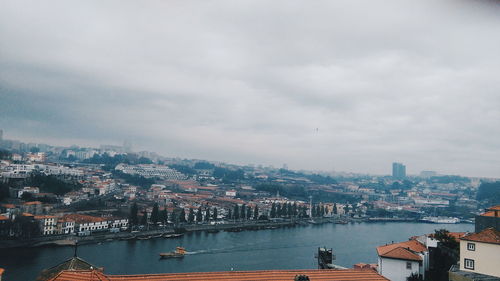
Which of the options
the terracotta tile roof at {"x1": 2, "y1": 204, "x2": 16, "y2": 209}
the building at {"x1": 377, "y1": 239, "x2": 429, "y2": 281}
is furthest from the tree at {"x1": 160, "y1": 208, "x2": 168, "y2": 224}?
the building at {"x1": 377, "y1": 239, "x2": 429, "y2": 281}

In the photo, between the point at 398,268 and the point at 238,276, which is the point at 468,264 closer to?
the point at 398,268

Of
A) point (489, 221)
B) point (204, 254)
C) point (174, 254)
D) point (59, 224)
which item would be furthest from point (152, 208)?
point (489, 221)

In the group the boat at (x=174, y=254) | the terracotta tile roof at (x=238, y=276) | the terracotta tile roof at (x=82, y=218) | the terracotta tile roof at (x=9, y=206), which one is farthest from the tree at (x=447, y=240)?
the terracotta tile roof at (x=9, y=206)

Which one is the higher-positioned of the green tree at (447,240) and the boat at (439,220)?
the green tree at (447,240)

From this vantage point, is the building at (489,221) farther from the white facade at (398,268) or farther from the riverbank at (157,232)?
the riverbank at (157,232)

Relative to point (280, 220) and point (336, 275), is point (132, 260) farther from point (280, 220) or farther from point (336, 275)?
point (280, 220)
